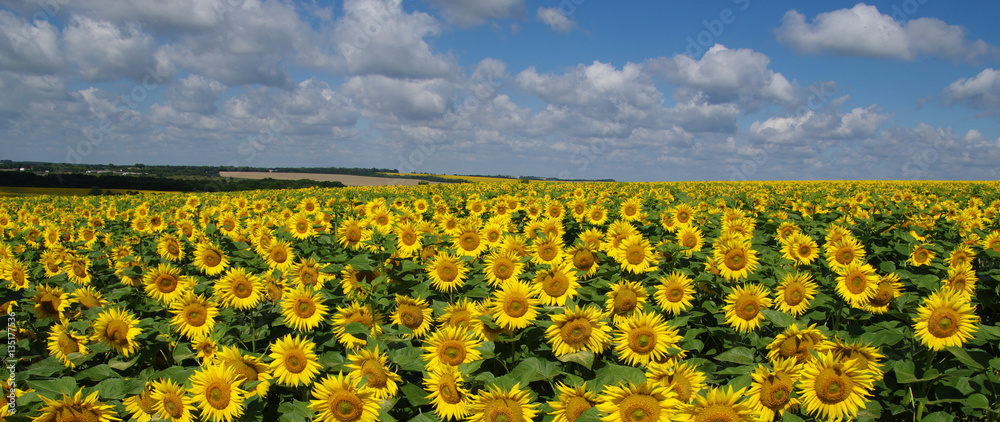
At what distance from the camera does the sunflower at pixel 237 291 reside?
4.04m

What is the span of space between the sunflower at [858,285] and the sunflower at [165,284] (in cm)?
596

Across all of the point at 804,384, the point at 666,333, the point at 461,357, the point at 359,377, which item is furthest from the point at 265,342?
the point at 804,384

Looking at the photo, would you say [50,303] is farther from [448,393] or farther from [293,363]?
[448,393]

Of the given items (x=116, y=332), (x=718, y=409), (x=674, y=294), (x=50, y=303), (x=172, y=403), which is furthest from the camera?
(x=50, y=303)

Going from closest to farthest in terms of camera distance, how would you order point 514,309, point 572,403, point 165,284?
point 572,403 → point 514,309 → point 165,284

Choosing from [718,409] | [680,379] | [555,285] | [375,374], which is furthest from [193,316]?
[718,409]

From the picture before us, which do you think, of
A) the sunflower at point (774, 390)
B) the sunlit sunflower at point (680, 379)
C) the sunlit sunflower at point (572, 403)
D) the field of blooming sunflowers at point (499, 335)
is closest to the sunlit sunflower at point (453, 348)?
the field of blooming sunflowers at point (499, 335)

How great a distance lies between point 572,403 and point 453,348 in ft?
2.84

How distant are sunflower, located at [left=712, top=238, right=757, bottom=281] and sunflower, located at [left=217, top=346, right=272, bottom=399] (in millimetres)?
4044

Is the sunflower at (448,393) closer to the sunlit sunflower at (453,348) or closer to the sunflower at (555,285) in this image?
the sunlit sunflower at (453,348)

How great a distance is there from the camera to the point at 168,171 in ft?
263

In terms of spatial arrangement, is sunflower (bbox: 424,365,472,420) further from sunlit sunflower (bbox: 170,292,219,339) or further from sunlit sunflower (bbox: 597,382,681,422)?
sunlit sunflower (bbox: 170,292,219,339)

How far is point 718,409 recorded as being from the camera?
6.91 feet

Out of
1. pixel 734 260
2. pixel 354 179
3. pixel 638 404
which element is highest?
pixel 354 179
